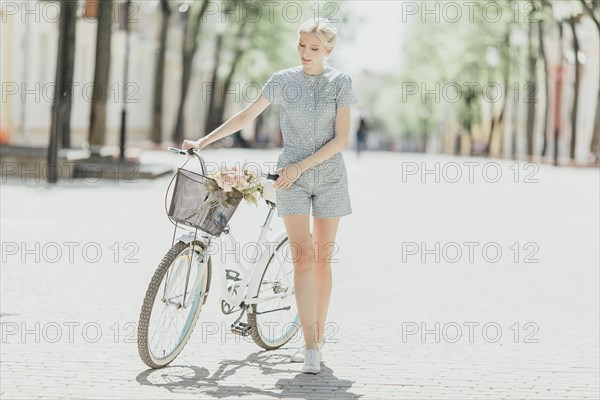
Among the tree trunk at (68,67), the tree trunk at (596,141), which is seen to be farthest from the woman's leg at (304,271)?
the tree trunk at (596,141)

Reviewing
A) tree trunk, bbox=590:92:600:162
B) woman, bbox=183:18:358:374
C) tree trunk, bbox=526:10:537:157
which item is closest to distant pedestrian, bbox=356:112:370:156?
tree trunk, bbox=526:10:537:157

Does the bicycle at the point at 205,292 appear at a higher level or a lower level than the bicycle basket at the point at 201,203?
lower

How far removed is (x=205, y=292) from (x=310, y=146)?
974 millimetres

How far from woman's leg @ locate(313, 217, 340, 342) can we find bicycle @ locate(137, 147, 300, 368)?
12.4 inches

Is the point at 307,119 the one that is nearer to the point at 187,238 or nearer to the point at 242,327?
the point at 187,238

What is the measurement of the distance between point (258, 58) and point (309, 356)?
48.0 metres

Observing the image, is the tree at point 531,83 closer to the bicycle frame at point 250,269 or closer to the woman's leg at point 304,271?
the bicycle frame at point 250,269

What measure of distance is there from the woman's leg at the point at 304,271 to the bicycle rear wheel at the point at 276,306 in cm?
33

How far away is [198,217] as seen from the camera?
A: 6809mm

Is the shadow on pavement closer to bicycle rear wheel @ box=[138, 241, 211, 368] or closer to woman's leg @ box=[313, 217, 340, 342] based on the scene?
bicycle rear wheel @ box=[138, 241, 211, 368]

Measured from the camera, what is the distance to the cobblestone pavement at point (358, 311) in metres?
6.67

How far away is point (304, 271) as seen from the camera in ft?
23.0

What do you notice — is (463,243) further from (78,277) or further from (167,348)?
(167,348)

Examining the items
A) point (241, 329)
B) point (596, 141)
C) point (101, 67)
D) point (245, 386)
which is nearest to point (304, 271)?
point (241, 329)
